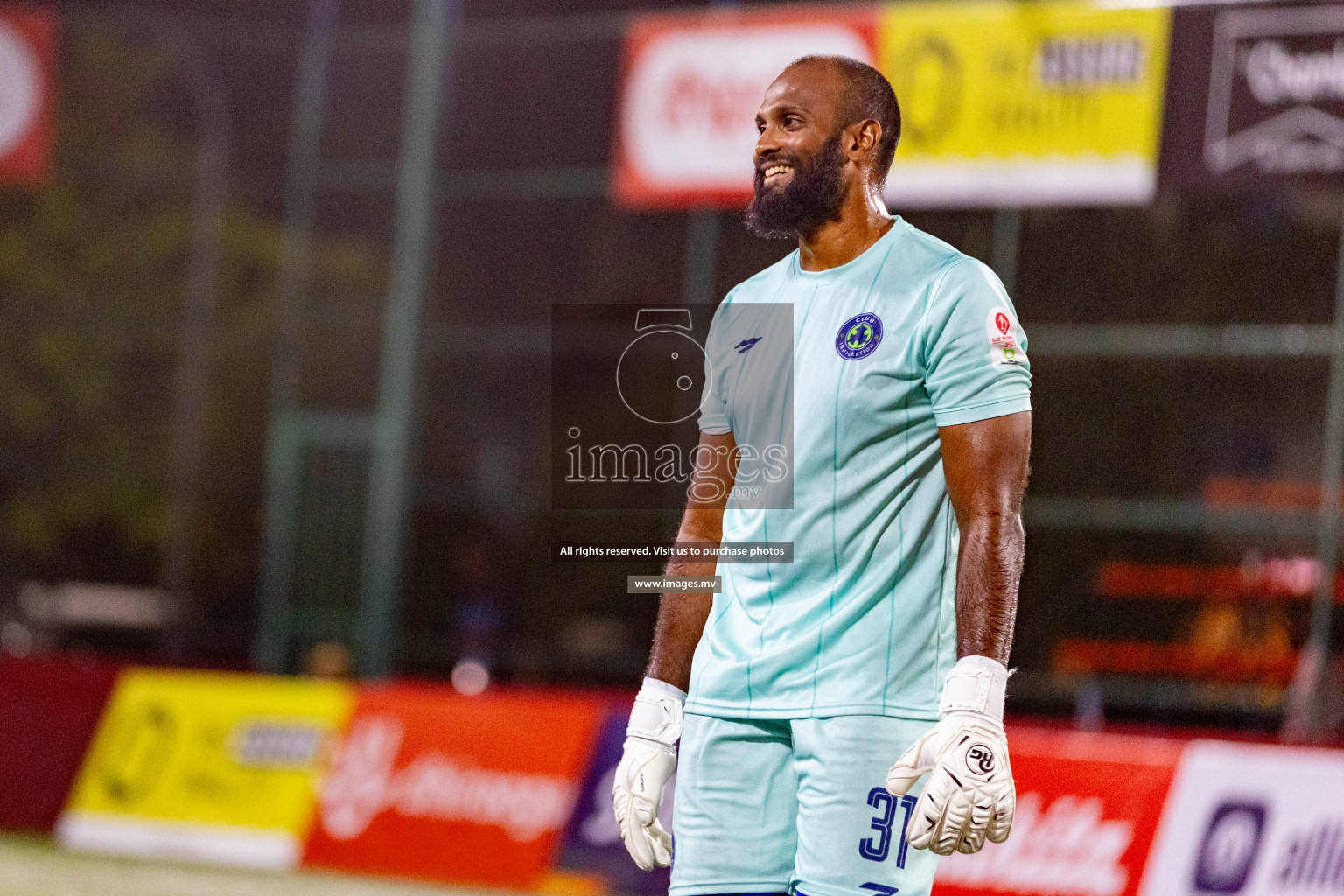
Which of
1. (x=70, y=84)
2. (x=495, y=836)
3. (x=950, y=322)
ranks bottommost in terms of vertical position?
(x=495, y=836)

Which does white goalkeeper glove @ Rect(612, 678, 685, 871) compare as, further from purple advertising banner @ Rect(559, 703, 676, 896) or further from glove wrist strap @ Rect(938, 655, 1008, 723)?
purple advertising banner @ Rect(559, 703, 676, 896)

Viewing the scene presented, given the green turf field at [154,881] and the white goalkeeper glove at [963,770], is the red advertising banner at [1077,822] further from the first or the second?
the white goalkeeper glove at [963,770]

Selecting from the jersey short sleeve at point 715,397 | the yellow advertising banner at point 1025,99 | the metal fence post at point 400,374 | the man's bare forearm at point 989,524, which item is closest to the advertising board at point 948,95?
the yellow advertising banner at point 1025,99

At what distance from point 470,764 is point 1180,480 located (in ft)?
44.4

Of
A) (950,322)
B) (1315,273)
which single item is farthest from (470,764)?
(1315,273)

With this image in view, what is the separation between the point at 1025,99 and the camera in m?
12.1

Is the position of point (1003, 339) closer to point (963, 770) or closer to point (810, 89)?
point (810, 89)

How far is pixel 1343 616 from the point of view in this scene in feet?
61.6

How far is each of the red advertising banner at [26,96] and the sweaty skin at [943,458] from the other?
12.3m

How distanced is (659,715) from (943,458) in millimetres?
835

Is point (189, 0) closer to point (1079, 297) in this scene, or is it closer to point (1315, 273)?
point (1079, 297)

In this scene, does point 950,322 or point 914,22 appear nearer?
point 950,322

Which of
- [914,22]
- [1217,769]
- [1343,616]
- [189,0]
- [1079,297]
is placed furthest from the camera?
[189,0]

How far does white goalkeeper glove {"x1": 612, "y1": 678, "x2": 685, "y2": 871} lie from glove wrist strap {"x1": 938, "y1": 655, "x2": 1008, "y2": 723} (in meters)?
0.71
